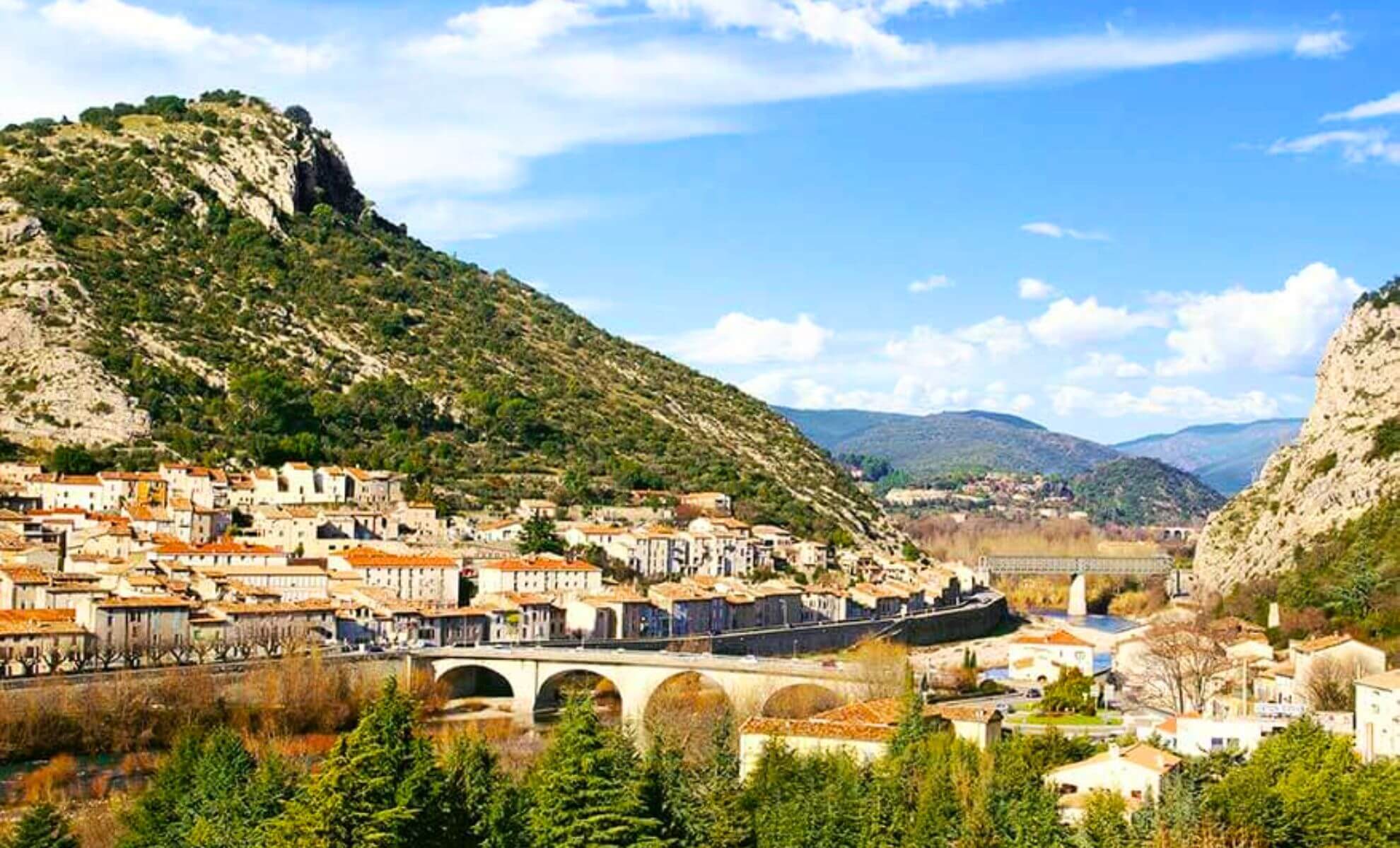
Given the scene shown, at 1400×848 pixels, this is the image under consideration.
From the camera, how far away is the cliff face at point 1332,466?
3118 inches

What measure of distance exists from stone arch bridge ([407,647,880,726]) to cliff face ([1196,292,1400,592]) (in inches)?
1260

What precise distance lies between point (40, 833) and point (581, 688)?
28.9 metres

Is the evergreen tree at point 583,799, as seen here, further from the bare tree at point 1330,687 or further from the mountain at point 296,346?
the mountain at point 296,346

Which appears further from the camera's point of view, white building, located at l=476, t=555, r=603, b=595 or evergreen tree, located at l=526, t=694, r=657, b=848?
white building, located at l=476, t=555, r=603, b=595

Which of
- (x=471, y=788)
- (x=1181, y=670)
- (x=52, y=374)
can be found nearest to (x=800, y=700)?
(x=1181, y=670)

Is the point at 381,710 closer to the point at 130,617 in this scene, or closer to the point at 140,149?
the point at 130,617

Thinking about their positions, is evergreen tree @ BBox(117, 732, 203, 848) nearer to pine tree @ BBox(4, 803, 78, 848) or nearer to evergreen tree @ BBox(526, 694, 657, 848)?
pine tree @ BBox(4, 803, 78, 848)

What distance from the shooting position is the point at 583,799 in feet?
91.7

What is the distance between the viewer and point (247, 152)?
112875 millimetres

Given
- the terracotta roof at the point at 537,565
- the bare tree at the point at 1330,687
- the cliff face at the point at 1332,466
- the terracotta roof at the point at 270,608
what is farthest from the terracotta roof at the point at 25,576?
the cliff face at the point at 1332,466

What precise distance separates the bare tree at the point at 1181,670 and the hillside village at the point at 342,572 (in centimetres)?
1940

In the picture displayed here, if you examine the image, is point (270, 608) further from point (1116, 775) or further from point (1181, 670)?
point (1116, 775)

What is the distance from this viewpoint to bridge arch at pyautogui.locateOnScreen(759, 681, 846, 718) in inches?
1991

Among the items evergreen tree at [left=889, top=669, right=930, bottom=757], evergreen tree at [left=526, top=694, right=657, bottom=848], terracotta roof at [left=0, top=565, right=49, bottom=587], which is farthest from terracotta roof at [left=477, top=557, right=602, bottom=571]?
evergreen tree at [left=526, top=694, right=657, bottom=848]
